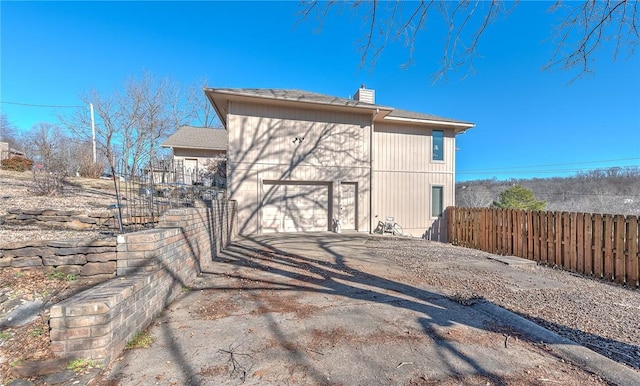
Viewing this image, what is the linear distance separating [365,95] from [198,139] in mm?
10984

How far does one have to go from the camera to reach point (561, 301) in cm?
391

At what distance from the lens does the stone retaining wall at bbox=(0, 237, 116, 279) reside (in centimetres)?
323

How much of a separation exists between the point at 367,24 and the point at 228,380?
12.0 feet

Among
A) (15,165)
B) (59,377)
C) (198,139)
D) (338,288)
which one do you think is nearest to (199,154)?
(198,139)

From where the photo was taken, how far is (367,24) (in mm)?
3244

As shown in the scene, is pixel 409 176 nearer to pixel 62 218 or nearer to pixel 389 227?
pixel 389 227

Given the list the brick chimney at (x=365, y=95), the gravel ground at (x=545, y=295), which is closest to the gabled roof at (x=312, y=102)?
the brick chimney at (x=365, y=95)

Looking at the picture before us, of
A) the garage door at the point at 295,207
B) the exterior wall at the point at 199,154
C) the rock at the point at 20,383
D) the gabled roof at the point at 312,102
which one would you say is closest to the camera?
the rock at the point at 20,383

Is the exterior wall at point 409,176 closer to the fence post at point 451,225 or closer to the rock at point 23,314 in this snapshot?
the fence post at point 451,225

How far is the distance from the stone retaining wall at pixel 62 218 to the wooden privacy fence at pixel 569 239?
9.37 meters

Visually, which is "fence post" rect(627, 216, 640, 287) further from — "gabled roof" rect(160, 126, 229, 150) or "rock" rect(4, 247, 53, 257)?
"gabled roof" rect(160, 126, 229, 150)

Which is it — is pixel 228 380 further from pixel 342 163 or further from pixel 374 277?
pixel 342 163

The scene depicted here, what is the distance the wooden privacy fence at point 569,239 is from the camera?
5668 millimetres

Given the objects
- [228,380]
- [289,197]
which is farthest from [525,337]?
[289,197]
